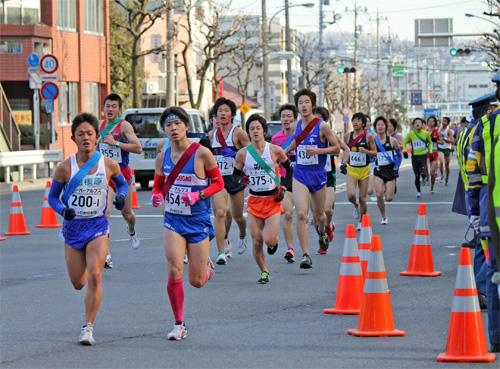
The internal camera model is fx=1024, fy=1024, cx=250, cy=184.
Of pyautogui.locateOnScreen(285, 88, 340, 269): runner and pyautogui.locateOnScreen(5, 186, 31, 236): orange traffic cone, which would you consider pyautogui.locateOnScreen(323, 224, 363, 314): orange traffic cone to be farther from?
pyautogui.locateOnScreen(5, 186, 31, 236): orange traffic cone

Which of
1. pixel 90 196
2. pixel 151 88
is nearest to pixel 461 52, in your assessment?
pixel 151 88

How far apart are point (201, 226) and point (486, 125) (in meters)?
2.70

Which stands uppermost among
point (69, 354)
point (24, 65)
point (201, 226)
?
point (24, 65)

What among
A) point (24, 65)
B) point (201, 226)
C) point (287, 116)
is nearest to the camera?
point (201, 226)

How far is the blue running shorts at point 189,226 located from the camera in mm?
8398

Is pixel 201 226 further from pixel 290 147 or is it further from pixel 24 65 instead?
pixel 24 65

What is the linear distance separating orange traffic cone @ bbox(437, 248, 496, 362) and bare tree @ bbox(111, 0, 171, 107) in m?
35.3

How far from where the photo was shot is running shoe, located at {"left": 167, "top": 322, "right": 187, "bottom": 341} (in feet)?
26.5

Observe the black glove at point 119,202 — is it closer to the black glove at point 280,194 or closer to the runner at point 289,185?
the black glove at point 280,194

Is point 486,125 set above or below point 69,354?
above

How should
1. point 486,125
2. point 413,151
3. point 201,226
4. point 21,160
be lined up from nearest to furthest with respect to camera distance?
point 486,125 < point 201,226 < point 413,151 < point 21,160

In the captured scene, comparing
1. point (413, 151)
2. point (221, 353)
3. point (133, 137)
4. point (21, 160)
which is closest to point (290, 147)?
point (133, 137)

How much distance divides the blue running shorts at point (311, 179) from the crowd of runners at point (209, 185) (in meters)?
0.01

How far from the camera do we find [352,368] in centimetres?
702
